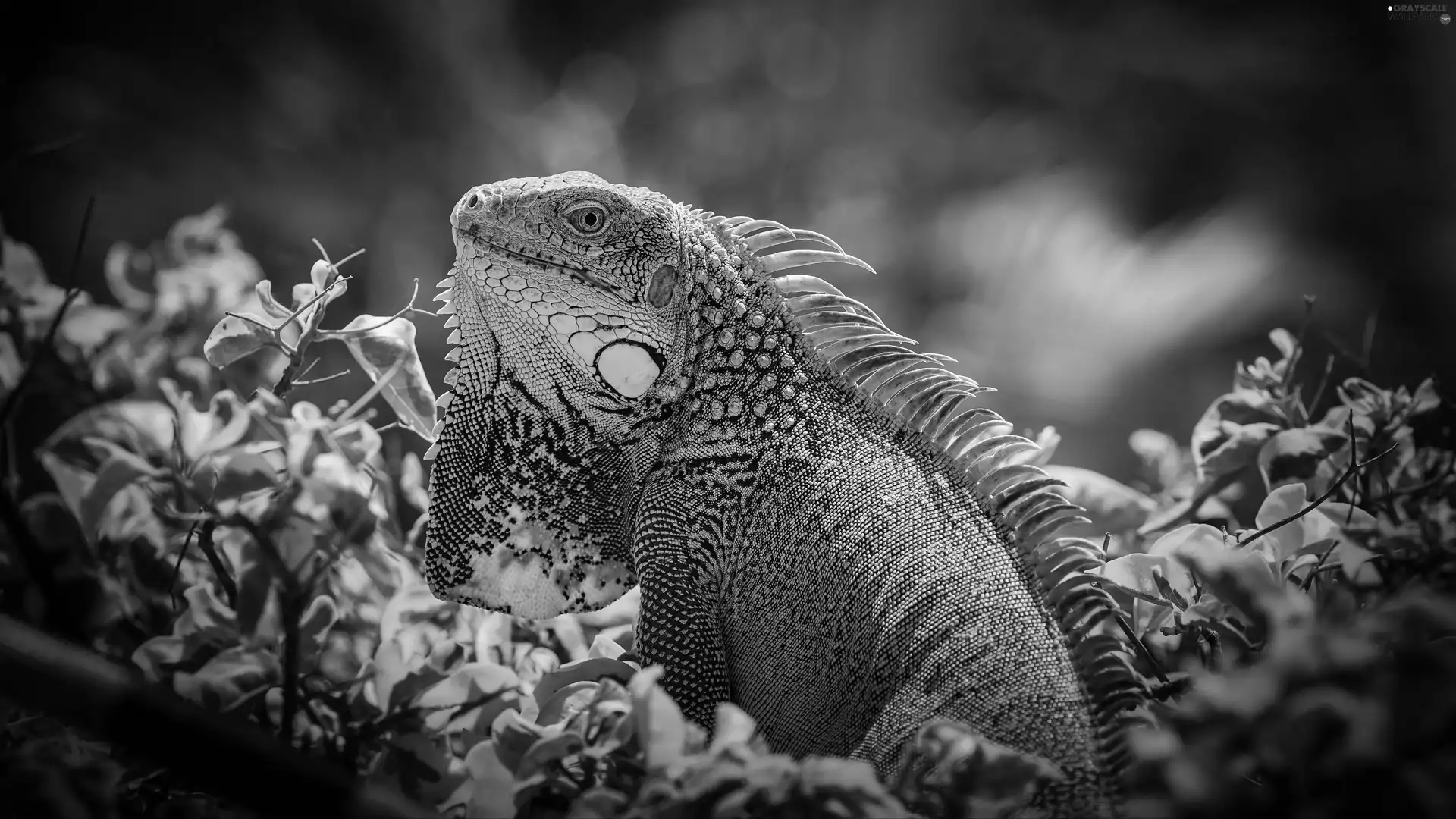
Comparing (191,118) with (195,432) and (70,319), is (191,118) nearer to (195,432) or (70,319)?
(70,319)

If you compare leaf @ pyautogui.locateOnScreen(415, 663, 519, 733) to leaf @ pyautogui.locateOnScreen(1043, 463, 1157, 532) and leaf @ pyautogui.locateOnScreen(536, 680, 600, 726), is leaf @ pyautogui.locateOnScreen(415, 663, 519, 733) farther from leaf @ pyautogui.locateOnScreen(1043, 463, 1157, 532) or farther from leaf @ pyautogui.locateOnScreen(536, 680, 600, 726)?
leaf @ pyautogui.locateOnScreen(1043, 463, 1157, 532)

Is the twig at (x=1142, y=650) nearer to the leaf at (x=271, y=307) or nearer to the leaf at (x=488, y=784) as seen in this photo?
the leaf at (x=488, y=784)

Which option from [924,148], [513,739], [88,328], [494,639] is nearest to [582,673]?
[513,739]

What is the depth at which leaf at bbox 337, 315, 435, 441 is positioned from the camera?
4.96 feet

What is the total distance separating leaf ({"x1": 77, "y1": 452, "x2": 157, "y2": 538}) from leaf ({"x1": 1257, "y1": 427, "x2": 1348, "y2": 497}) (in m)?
1.87

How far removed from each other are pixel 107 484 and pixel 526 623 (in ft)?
2.32

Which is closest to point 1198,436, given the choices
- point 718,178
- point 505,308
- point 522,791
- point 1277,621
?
point 1277,621

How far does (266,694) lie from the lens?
1.19m

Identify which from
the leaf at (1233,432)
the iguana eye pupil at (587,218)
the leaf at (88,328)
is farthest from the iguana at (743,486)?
the leaf at (88,328)

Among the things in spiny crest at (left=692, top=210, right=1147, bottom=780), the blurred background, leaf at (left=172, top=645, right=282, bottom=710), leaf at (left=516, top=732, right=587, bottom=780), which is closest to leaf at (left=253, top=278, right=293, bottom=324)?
leaf at (left=172, top=645, right=282, bottom=710)

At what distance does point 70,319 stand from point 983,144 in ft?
17.6

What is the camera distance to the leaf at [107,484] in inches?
55.3

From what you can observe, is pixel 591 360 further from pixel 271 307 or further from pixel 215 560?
pixel 215 560

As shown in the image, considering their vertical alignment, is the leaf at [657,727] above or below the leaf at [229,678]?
above
